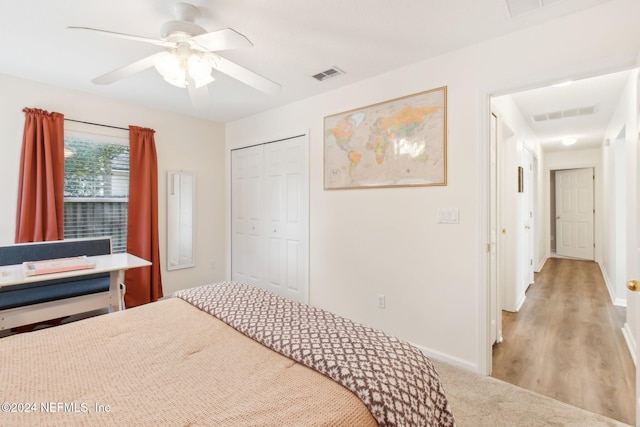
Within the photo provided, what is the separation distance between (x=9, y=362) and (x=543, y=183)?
8.09 meters

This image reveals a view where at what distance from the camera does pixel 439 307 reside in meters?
2.44

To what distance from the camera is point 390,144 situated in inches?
105

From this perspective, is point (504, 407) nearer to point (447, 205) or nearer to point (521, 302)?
point (447, 205)

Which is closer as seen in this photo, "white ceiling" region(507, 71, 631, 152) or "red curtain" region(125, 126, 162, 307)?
"white ceiling" region(507, 71, 631, 152)

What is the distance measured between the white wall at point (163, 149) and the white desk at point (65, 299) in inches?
38.5

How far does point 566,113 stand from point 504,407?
Answer: 3.83 m

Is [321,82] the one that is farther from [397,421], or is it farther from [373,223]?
[397,421]

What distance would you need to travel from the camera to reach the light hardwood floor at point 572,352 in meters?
2.02

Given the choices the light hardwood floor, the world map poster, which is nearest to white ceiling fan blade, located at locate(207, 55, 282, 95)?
the world map poster

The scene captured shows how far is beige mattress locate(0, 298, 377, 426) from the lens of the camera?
895mm

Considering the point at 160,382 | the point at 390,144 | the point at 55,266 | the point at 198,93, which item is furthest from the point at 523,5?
the point at 55,266

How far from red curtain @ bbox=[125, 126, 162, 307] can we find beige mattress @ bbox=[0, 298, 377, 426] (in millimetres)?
2223

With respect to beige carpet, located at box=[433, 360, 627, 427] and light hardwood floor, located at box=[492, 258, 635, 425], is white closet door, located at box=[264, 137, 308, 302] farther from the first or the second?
light hardwood floor, located at box=[492, 258, 635, 425]

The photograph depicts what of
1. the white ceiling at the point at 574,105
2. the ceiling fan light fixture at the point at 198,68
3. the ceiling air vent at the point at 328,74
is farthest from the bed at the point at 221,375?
the white ceiling at the point at 574,105
